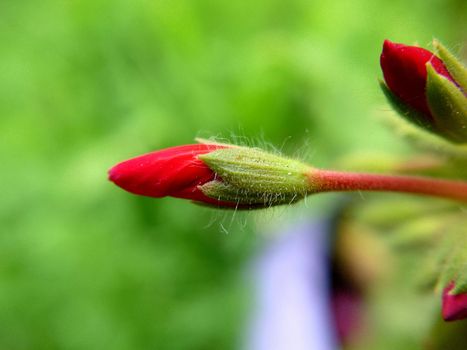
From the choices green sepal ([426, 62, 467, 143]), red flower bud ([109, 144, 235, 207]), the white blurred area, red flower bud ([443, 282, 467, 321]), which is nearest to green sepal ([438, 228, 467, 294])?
red flower bud ([443, 282, 467, 321])

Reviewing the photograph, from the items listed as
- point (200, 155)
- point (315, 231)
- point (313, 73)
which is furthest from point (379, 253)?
point (200, 155)

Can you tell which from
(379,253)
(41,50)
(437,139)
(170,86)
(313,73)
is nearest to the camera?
(437,139)

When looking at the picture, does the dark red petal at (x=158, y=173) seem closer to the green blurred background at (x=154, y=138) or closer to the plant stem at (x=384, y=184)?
the plant stem at (x=384, y=184)

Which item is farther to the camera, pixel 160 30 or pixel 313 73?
pixel 160 30

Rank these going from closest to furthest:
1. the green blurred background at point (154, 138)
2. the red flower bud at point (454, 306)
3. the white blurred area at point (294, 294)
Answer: the red flower bud at point (454, 306)
the white blurred area at point (294, 294)
the green blurred background at point (154, 138)

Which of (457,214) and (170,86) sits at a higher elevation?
(170,86)

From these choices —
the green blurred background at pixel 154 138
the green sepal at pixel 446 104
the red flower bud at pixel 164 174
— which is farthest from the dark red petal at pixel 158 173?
the green blurred background at pixel 154 138

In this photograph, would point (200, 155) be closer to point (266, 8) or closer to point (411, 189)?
point (411, 189)
